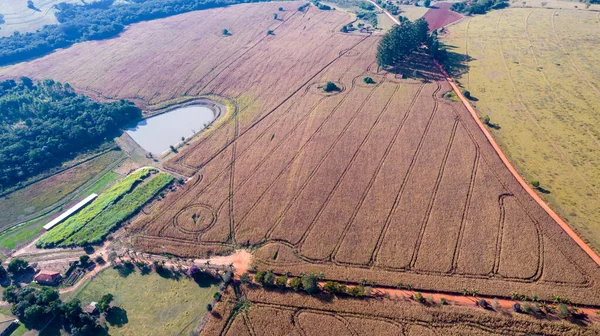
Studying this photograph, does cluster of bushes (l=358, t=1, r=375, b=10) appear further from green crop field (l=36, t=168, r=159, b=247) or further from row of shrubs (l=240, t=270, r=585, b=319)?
row of shrubs (l=240, t=270, r=585, b=319)

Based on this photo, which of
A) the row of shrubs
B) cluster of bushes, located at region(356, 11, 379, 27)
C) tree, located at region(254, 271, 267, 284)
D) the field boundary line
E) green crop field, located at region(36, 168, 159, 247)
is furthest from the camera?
cluster of bushes, located at region(356, 11, 379, 27)

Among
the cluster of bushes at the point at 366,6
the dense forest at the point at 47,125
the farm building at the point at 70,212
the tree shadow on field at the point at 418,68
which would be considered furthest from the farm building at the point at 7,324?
the cluster of bushes at the point at 366,6

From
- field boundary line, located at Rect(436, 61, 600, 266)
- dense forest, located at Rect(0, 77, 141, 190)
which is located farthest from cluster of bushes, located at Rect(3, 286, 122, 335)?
field boundary line, located at Rect(436, 61, 600, 266)

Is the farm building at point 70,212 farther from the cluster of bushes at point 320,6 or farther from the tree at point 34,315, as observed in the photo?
the cluster of bushes at point 320,6

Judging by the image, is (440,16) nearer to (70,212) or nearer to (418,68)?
(418,68)

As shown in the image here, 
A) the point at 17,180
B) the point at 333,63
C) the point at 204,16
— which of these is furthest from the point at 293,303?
the point at 204,16

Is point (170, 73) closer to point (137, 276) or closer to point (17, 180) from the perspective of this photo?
point (17, 180)

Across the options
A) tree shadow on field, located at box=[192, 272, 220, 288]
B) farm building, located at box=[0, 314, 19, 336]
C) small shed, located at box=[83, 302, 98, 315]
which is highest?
tree shadow on field, located at box=[192, 272, 220, 288]
